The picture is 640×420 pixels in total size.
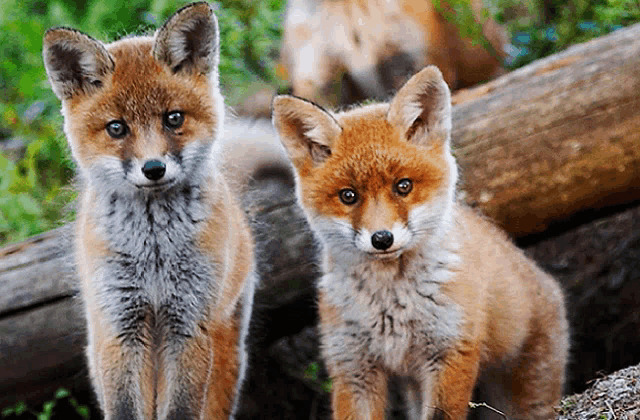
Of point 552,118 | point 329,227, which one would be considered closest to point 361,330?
point 329,227

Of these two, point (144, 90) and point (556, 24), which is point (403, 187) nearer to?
point (144, 90)

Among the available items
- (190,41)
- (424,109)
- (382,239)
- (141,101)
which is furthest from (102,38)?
(382,239)

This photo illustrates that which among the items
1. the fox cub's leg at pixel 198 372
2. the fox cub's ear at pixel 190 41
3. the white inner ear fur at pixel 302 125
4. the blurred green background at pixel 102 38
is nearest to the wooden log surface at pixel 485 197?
the blurred green background at pixel 102 38

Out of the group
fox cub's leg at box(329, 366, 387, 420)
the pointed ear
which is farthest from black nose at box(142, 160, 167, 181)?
fox cub's leg at box(329, 366, 387, 420)

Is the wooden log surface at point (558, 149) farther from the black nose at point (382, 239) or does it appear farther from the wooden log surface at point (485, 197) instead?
the black nose at point (382, 239)

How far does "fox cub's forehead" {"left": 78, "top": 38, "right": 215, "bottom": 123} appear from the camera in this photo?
3863 mm

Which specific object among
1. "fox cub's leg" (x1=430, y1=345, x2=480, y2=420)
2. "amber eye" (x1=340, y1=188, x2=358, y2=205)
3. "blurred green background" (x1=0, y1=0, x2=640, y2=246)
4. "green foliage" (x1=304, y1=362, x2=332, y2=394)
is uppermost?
"blurred green background" (x1=0, y1=0, x2=640, y2=246)

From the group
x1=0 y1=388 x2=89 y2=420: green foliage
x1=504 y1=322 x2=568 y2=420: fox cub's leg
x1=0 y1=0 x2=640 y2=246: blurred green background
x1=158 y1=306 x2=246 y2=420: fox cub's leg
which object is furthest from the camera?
x1=0 y1=0 x2=640 y2=246: blurred green background

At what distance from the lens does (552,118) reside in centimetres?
561

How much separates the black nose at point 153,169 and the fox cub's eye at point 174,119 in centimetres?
23

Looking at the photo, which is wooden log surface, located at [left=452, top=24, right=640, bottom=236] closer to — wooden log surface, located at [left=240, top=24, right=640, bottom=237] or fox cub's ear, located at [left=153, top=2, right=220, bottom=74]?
wooden log surface, located at [left=240, top=24, right=640, bottom=237]

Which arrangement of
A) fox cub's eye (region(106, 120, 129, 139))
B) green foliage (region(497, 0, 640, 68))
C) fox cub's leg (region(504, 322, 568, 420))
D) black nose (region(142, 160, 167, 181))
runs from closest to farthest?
1. black nose (region(142, 160, 167, 181))
2. fox cub's eye (region(106, 120, 129, 139))
3. fox cub's leg (region(504, 322, 568, 420))
4. green foliage (region(497, 0, 640, 68))

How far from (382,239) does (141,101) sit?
1180mm

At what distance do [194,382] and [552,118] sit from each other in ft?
9.32
